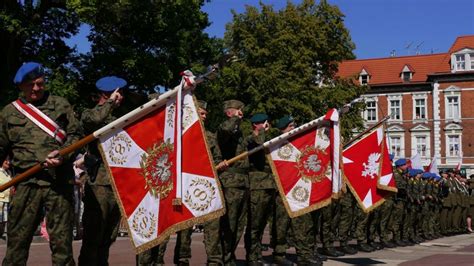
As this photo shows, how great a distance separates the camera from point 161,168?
6.18 meters

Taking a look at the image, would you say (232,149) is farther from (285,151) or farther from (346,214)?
(346,214)

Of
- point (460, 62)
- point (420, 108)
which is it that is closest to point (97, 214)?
point (460, 62)

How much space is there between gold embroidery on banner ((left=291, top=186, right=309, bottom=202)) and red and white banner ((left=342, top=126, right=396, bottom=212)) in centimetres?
147

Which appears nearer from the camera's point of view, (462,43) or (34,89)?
(34,89)

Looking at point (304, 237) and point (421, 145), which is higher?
point (421, 145)


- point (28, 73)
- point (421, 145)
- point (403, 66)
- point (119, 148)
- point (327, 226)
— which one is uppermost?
point (403, 66)

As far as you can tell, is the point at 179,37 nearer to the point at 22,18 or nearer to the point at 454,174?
the point at 22,18

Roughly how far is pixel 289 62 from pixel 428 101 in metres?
27.2

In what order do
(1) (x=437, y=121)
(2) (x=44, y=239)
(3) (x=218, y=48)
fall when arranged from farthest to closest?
(1) (x=437, y=121), (3) (x=218, y=48), (2) (x=44, y=239)

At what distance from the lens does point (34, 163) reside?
5.77 metres

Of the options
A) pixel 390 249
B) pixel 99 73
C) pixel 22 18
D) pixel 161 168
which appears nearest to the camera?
pixel 161 168

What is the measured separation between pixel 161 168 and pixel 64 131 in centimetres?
91

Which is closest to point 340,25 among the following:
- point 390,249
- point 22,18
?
point 22,18

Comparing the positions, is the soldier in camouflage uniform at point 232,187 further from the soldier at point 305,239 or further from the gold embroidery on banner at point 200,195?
the gold embroidery on banner at point 200,195
